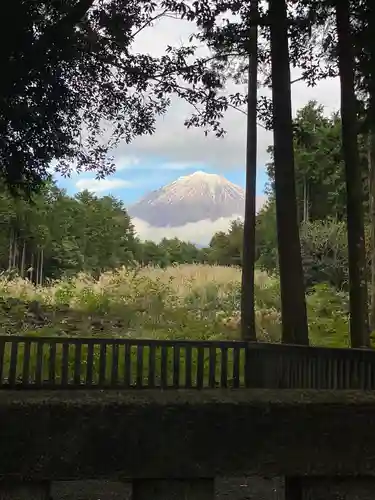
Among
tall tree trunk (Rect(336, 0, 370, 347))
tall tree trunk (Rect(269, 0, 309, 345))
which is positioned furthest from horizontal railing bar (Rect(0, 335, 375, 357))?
tall tree trunk (Rect(336, 0, 370, 347))

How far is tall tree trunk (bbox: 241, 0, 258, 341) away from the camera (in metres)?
7.45

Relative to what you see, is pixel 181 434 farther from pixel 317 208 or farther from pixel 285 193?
pixel 317 208

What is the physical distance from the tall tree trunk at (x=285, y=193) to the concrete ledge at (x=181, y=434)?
4635 mm

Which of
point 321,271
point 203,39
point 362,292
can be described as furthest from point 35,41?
point 321,271

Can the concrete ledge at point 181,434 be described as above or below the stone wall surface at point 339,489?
above

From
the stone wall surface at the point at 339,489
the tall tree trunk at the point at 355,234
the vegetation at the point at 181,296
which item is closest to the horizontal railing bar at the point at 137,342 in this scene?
the tall tree trunk at the point at 355,234

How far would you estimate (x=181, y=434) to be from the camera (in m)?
0.80

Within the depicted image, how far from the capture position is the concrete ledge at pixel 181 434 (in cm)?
76

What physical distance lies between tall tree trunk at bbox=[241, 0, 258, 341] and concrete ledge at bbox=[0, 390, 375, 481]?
672cm

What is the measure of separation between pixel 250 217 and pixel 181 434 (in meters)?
7.00

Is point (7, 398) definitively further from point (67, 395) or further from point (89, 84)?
point (89, 84)

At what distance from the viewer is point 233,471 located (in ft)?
2.64

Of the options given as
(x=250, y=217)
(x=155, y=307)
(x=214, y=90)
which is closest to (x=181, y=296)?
(x=155, y=307)

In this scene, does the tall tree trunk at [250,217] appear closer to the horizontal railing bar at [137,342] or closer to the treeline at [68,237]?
the horizontal railing bar at [137,342]
